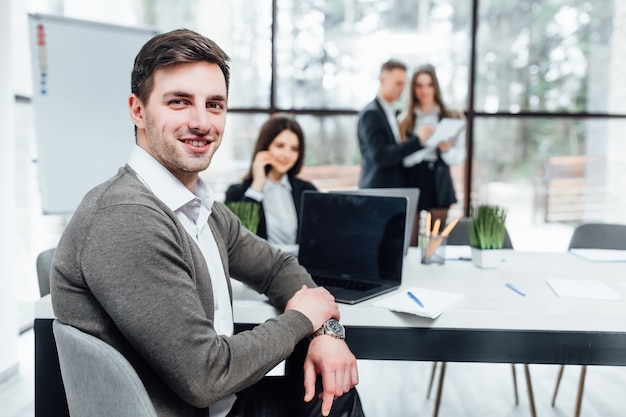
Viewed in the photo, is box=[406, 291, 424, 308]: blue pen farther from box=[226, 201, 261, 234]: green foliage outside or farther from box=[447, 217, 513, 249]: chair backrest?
box=[447, 217, 513, 249]: chair backrest

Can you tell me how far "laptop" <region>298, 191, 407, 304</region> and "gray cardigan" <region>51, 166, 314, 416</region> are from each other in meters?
0.53

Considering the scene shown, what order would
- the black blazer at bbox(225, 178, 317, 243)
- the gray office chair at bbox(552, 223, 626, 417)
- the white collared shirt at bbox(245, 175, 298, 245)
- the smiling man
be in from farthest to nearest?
the black blazer at bbox(225, 178, 317, 243), the white collared shirt at bbox(245, 175, 298, 245), the gray office chair at bbox(552, 223, 626, 417), the smiling man

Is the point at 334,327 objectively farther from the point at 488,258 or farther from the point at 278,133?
the point at 278,133

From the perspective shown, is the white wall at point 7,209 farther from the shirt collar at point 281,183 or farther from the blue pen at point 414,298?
the blue pen at point 414,298

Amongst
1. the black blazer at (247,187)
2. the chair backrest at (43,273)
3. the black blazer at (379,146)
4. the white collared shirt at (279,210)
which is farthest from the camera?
the black blazer at (379,146)

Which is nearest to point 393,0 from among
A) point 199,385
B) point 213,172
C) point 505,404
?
point 213,172

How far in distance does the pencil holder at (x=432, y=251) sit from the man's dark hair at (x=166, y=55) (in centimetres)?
109

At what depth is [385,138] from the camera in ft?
10.9

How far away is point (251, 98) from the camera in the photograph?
412cm

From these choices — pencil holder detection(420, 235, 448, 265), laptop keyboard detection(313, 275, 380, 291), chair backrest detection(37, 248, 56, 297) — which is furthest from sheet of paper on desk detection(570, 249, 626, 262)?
chair backrest detection(37, 248, 56, 297)

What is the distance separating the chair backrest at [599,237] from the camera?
8.20ft

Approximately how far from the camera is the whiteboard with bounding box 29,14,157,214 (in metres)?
2.72

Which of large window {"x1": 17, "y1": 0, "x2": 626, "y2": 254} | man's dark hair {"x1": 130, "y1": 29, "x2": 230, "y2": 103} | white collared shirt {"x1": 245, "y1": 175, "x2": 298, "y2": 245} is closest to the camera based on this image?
man's dark hair {"x1": 130, "y1": 29, "x2": 230, "y2": 103}

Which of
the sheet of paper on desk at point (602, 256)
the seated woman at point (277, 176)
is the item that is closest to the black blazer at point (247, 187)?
the seated woman at point (277, 176)
